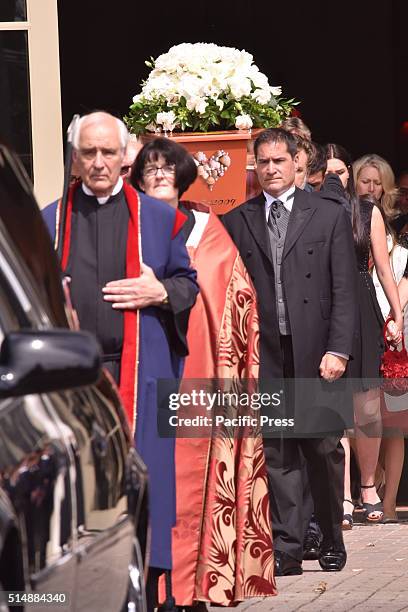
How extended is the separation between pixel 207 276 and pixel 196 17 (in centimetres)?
1097

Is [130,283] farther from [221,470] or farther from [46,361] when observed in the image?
[46,361]

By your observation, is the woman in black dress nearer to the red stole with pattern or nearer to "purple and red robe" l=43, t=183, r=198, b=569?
"purple and red robe" l=43, t=183, r=198, b=569

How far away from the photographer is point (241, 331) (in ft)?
24.5

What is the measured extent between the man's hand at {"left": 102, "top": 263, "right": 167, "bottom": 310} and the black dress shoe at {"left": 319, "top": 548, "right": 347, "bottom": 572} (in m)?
2.64

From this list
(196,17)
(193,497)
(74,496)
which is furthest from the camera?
(196,17)

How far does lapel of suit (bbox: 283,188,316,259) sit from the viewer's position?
335 inches

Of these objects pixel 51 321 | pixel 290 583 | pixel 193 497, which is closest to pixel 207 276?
pixel 193 497

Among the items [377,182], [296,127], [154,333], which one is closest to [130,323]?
[154,333]

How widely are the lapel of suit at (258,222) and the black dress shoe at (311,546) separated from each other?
5.33ft

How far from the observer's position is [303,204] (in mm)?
8586

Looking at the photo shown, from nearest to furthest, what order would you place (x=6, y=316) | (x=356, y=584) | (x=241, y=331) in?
1. (x=6, y=316)
2. (x=241, y=331)
3. (x=356, y=584)

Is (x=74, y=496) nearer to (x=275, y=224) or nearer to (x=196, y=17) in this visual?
(x=275, y=224)

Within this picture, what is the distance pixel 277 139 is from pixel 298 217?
41 centimetres

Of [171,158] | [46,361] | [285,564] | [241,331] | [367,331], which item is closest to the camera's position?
[46,361]
